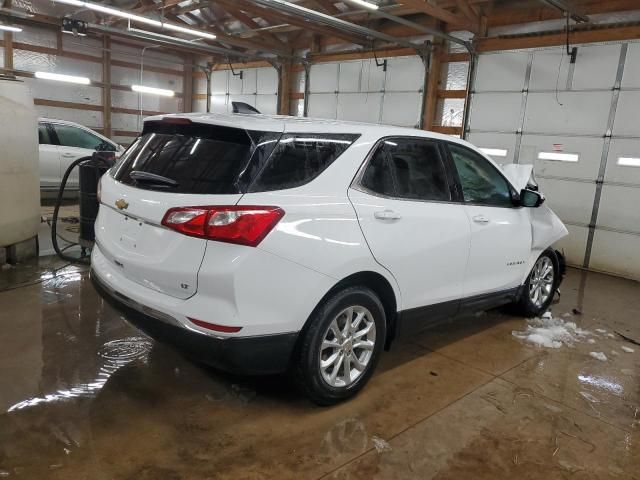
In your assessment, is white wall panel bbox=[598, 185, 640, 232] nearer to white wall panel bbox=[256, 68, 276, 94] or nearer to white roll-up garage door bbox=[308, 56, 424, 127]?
white roll-up garage door bbox=[308, 56, 424, 127]

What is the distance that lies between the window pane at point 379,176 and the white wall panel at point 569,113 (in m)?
5.74

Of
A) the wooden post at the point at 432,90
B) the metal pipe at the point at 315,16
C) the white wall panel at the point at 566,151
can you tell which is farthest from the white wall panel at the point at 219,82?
the white wall panel at the point at 566,151

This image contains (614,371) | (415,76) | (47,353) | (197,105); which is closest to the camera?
(47,353)

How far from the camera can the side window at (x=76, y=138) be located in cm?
899

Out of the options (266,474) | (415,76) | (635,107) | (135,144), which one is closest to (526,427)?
(266,474)

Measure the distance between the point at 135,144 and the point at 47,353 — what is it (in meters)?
1.55

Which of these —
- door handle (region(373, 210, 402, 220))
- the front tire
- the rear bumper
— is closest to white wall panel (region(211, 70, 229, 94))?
door handle (region(373, 210, 402, 220))

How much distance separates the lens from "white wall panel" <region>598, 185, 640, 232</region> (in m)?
7.10

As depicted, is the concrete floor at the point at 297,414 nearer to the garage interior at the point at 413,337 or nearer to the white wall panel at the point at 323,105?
the garage interior at the point at 413,337

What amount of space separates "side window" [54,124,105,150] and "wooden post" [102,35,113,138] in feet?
17.1

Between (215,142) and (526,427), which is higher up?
(215,142)

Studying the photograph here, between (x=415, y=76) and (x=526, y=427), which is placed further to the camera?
(x=415, y=76)

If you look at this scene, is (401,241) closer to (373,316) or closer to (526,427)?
(373,316)

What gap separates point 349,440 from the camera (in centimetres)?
264
